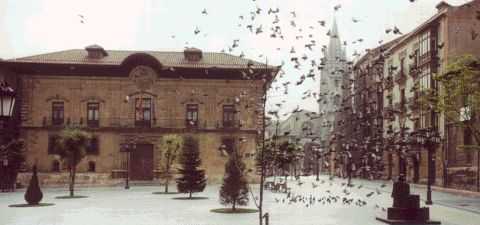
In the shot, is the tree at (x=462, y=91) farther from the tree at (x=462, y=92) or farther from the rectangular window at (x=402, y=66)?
the rectangular window at (x=402, y=66)

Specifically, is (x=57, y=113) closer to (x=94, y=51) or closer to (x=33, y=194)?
(x=94, y=51)

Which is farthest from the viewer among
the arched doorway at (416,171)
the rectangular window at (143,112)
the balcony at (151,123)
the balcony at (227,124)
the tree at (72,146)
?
the rectangular window at (143,112)

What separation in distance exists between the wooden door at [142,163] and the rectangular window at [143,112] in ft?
5.33

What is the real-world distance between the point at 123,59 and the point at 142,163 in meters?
7.50

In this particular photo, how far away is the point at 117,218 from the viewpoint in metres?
16.1

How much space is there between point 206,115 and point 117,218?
→ 969 inches

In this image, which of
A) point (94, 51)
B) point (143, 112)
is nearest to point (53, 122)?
point (94, 51)

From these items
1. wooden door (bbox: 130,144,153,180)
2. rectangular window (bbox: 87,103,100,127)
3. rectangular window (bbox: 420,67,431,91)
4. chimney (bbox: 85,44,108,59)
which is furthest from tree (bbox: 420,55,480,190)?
chimney (bbox: 85,44,108,59)

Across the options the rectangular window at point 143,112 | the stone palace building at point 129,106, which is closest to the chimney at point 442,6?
the stone palace building at point 129,106

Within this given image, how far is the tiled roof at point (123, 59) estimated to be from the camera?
4009 centimetres

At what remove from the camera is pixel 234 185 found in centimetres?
1759

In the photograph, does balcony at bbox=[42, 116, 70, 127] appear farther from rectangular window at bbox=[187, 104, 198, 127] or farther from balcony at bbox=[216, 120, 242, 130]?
balcony at bbox=[216, 120, 242, 130]

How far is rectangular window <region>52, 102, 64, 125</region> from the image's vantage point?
39.9 metres

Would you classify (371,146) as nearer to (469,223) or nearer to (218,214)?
(469,223)
